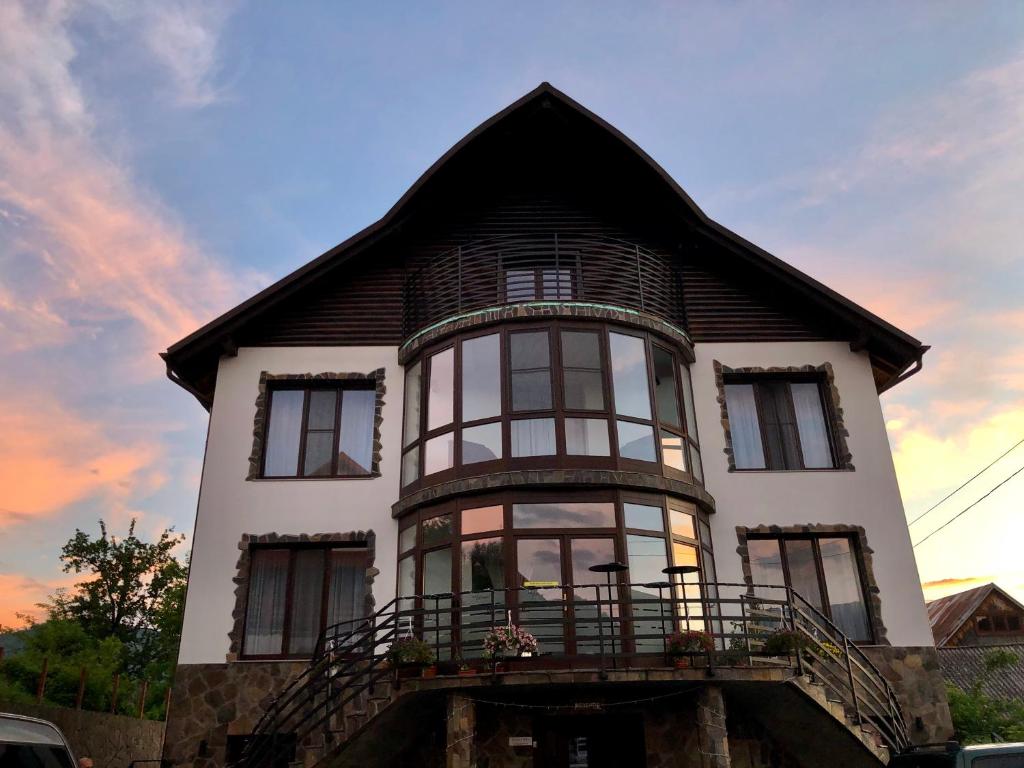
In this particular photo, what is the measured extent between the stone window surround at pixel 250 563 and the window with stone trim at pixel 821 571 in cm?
668

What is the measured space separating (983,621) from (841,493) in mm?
26621

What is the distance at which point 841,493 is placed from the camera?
15.5 meters

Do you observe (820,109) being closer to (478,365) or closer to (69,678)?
(478,365)

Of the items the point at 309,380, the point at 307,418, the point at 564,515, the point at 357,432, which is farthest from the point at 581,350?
the point at 307,418

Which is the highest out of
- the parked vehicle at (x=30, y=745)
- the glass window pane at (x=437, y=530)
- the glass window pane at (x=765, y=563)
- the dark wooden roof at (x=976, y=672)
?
the glass window pane at (x=437, y=530)

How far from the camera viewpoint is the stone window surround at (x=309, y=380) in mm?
15633

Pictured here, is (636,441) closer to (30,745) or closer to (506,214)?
(506,214)

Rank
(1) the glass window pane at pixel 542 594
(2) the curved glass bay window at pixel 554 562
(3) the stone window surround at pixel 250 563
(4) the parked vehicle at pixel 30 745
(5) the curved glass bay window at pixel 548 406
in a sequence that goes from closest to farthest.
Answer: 1. (4) the parked vehicle at pixel 30 745
2. (1) the glass window pane at pixel 542 594
3. (2) the curved glass bay window at pixel 554 562
4. (5) the curved glass bay window at pixel 548 406
5. (3) the stone window surround at pixel 250 563

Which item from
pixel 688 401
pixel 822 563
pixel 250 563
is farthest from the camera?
pixel 688 401

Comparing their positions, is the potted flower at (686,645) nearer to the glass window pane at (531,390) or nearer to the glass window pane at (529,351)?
the glass window pane at (531,390)

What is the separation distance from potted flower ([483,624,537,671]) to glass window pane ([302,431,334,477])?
5.67 metres

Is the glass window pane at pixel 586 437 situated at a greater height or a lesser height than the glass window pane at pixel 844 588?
greater

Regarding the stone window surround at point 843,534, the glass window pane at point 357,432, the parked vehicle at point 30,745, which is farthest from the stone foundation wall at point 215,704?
the stone window surround at point 843,534

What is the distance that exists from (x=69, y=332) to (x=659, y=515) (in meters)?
13.3
